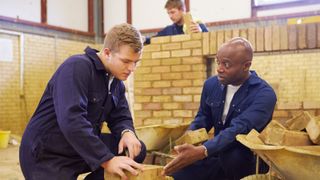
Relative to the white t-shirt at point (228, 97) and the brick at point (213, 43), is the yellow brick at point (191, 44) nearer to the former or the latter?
the brick at point (213, 43)

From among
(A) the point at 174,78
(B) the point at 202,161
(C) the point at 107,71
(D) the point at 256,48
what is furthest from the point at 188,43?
(C) the point at 107,71

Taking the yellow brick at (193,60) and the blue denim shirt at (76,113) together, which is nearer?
the blue denim shirt at (76,113)

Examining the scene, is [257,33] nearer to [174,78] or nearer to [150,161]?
[174,78]

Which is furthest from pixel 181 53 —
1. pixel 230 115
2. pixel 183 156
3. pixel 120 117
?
pixel 183 156

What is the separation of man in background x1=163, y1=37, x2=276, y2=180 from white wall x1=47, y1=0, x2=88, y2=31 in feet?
20.6

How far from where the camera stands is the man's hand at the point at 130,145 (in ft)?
6.62

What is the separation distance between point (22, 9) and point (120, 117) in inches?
247

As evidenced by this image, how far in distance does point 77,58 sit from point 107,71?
0.17 metres

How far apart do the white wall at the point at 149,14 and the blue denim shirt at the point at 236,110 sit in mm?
5778

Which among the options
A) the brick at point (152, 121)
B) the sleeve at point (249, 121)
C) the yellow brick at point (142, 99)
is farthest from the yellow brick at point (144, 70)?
the sleeve at point (249, 121)

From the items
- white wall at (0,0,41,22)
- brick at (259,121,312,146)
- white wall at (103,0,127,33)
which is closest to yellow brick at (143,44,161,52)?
brick at (259,121,312,146)

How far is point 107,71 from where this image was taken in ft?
6.74

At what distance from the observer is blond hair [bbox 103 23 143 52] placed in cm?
190

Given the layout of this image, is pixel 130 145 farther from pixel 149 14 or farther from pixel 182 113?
pixel 149 14
